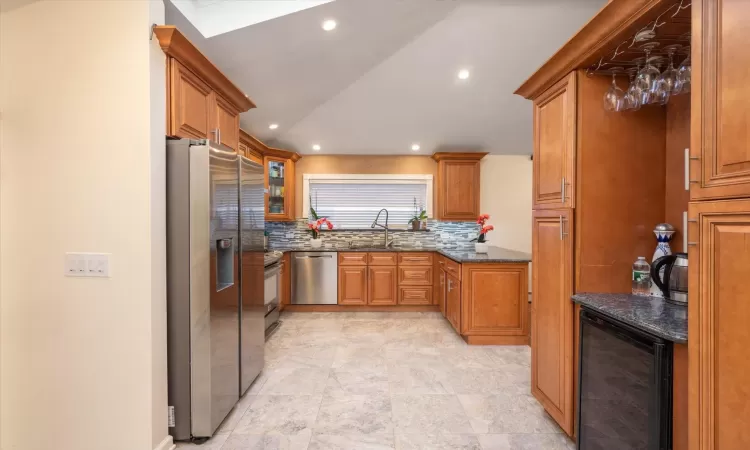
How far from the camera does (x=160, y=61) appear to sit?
1831 millimetres

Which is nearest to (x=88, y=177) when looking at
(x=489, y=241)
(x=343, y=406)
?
(x=343, y=406)

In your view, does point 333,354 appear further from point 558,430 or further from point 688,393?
point 688,393

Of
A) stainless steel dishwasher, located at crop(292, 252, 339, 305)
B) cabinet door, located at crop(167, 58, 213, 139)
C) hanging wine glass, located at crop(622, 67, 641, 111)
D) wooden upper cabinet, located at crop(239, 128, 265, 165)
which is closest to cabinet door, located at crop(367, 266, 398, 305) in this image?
stainless steel dishwasher, located at crop(292, 252, 339, 305)

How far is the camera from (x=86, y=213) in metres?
1.75

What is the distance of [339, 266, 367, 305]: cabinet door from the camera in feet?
15.9

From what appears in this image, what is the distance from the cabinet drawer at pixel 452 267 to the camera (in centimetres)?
369

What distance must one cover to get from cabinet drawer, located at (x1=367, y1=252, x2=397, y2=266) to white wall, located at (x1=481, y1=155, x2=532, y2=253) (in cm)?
181

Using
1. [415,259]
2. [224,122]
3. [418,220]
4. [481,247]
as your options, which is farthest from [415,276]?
[224,122]

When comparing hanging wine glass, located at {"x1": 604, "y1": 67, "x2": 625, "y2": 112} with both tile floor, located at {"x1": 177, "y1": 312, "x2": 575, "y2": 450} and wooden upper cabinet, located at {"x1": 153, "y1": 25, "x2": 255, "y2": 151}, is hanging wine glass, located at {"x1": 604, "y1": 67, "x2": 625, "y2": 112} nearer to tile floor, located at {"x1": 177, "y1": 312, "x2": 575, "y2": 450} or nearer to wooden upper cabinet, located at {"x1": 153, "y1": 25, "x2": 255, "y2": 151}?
tile floor, located at {"x1": 177, "y1": 312, "x2": 575, "y2": 450}

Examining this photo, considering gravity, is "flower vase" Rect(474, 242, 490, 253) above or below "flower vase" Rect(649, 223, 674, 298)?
below

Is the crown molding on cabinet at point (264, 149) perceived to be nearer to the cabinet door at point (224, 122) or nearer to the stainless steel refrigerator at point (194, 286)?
the cabinet door at point (224, 122)

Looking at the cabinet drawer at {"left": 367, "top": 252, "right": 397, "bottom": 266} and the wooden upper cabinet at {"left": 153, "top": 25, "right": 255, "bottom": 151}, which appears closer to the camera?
the wooden upper cabinet at {"left": 153, "top": 25, "right": 255, "bottom": 151}

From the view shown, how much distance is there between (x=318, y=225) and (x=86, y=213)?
344 cm

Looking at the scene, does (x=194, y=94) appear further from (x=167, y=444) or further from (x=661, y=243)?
(x=661, y=243)
